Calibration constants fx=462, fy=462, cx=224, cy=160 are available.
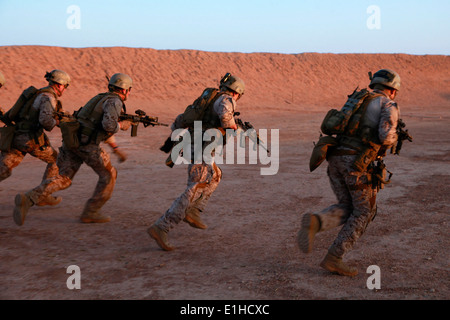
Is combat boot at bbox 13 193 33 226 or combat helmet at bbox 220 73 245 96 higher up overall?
combat helmet at bbox 220 73 245 96

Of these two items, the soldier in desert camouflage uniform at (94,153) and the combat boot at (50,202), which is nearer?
the soldier in desert camouflage uniform at (94,153)

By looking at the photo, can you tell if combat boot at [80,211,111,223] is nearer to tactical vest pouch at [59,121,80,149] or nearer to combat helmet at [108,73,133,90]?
tactical vest pouch at [59,121,80,149]

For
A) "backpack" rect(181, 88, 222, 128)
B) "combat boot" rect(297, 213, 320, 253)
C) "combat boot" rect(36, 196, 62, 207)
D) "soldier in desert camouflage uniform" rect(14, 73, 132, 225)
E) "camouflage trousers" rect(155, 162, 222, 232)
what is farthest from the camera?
"combat boot" rect(36, 196, 62, 207)

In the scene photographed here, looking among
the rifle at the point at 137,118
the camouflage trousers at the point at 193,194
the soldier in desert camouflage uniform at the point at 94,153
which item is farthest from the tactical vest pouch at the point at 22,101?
the camouflage trousers at the point at 193,194

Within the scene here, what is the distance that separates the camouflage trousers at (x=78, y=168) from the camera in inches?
231

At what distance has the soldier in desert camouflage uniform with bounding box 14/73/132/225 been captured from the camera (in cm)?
577

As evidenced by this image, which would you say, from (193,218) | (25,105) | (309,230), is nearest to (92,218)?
(193,218)

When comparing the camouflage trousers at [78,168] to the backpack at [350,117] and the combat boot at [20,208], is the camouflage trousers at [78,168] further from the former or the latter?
the backpack at [350,117]

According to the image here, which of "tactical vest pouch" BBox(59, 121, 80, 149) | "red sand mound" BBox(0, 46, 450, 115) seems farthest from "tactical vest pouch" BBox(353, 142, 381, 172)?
"red sand mound" BBox(0, 46, 450, 115)

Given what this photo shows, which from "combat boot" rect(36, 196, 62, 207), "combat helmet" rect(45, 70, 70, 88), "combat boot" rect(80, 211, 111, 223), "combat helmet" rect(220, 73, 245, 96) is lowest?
"combat boot" rect(80, 211, 111, 223)

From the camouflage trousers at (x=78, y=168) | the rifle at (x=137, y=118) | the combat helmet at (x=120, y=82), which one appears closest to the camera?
the camouflage trousers at (x=78, y=168)

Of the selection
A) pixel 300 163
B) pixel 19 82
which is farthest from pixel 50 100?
pixel 19 82

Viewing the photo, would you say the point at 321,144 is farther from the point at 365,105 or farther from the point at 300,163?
the point at 300,163

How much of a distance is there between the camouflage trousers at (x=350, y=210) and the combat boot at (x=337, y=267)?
56 mm
